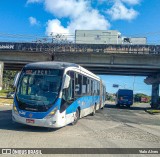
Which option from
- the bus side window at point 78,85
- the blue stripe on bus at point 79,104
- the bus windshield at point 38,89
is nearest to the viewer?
the bus windshield at point 38,89

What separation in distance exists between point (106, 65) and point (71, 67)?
28983 millimetres

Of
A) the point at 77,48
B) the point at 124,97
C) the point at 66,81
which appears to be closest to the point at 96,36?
the point at 77,48

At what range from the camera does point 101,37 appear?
2249 inches

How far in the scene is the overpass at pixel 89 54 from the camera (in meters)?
41.4

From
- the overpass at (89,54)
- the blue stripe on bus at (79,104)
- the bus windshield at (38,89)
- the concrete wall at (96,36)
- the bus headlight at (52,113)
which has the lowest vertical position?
the bus headlight at (52,113)

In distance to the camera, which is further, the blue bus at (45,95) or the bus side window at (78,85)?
the bus side window at (78,85)

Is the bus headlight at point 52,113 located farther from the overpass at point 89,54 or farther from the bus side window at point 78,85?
the overpass at point 89,54

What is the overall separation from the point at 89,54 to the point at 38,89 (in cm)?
3064

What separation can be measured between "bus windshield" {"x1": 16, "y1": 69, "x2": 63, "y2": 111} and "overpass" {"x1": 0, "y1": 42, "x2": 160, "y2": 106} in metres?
29.8

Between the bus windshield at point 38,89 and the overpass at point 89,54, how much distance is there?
2975 cm

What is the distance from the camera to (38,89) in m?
11.9

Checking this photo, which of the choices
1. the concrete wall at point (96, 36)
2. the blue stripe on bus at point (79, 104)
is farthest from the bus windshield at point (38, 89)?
the concrete wall at point (96, 36)

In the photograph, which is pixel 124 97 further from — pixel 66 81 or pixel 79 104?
pixel 66 81

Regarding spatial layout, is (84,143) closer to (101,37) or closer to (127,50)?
(127,50)
